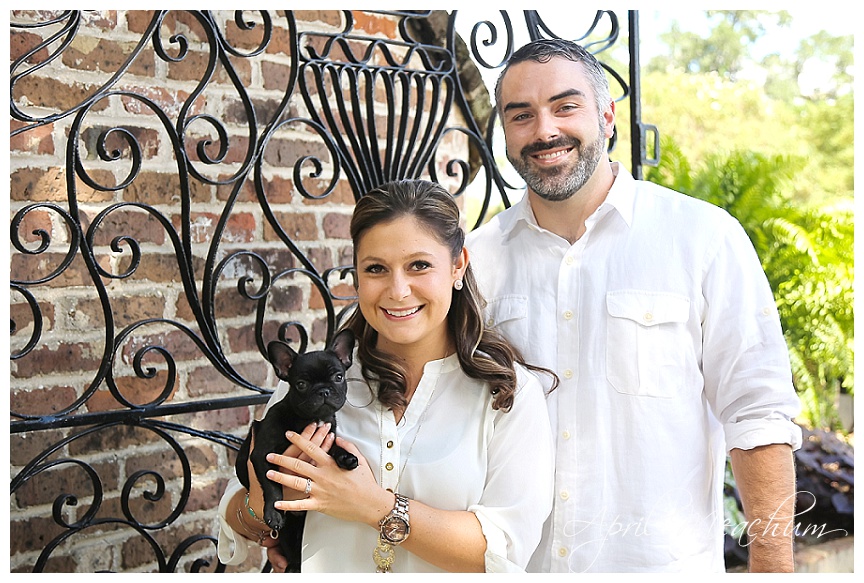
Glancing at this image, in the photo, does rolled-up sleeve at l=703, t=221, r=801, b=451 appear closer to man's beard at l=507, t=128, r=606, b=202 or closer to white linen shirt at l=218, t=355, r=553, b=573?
man's beard at l=507, t=128, r=606, b=202

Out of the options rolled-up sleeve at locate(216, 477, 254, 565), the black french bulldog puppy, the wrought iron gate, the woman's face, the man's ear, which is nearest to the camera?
the black french bulldog puppy

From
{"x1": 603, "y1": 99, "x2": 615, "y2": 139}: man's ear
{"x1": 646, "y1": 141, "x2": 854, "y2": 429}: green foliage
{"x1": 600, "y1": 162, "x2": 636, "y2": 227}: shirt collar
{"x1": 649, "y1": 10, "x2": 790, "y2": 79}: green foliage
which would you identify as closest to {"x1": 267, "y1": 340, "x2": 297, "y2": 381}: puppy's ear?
A: {"x1": 600, "y1": 162, "x2": 636, "y2": 227}: shirt collar

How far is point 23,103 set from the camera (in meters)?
2.31

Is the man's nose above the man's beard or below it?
above

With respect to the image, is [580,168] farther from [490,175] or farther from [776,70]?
[776,70]

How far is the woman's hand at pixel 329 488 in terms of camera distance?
168 cm

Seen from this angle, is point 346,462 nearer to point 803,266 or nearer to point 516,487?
point 516,487

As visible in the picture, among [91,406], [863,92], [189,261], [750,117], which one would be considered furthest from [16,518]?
[750,117]

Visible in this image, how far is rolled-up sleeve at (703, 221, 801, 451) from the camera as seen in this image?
1925mm

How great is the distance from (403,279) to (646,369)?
2.11 feet

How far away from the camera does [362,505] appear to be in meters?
1.68

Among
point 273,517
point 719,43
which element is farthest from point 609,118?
point 719,43

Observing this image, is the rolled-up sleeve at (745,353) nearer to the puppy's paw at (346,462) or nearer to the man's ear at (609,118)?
the man's ear at (609,118)

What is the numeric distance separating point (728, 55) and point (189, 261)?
12324 mm
